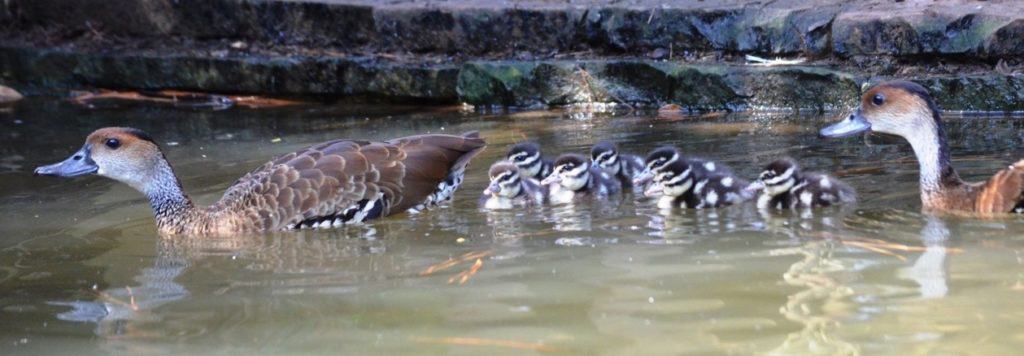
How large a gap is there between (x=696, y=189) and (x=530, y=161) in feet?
3.89

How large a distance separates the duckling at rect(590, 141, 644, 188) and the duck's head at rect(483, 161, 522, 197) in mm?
658

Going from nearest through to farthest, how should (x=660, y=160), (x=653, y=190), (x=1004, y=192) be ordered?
(x=1004, y=192) < (x=660, y=160) < (x=653, y=190)

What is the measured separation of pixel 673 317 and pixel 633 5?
21.1 feet

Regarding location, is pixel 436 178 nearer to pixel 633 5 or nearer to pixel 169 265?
pixel 169 265

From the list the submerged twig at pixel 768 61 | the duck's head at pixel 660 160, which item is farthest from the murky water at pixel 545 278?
the submerged twig at pixel 768 61

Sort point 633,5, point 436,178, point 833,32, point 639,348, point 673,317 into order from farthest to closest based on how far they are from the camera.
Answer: point 633,5 → point 833,32 → point 436,178 → point 673,317 → point 639,348

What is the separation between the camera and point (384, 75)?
11.2m

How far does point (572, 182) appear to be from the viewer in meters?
6.81

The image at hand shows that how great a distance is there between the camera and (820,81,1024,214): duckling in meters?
5.60

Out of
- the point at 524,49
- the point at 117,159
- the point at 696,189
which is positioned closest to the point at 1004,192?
the point at 696,189

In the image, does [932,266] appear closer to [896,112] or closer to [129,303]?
[896,112]

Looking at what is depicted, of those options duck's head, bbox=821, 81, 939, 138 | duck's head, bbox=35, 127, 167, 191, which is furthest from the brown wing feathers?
duck's head, bbox=35, 127, 167, 191

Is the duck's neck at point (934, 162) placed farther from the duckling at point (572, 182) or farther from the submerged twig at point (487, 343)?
the submerged twig at point (487, 343)

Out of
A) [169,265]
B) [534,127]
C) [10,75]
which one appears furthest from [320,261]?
[10,75]
